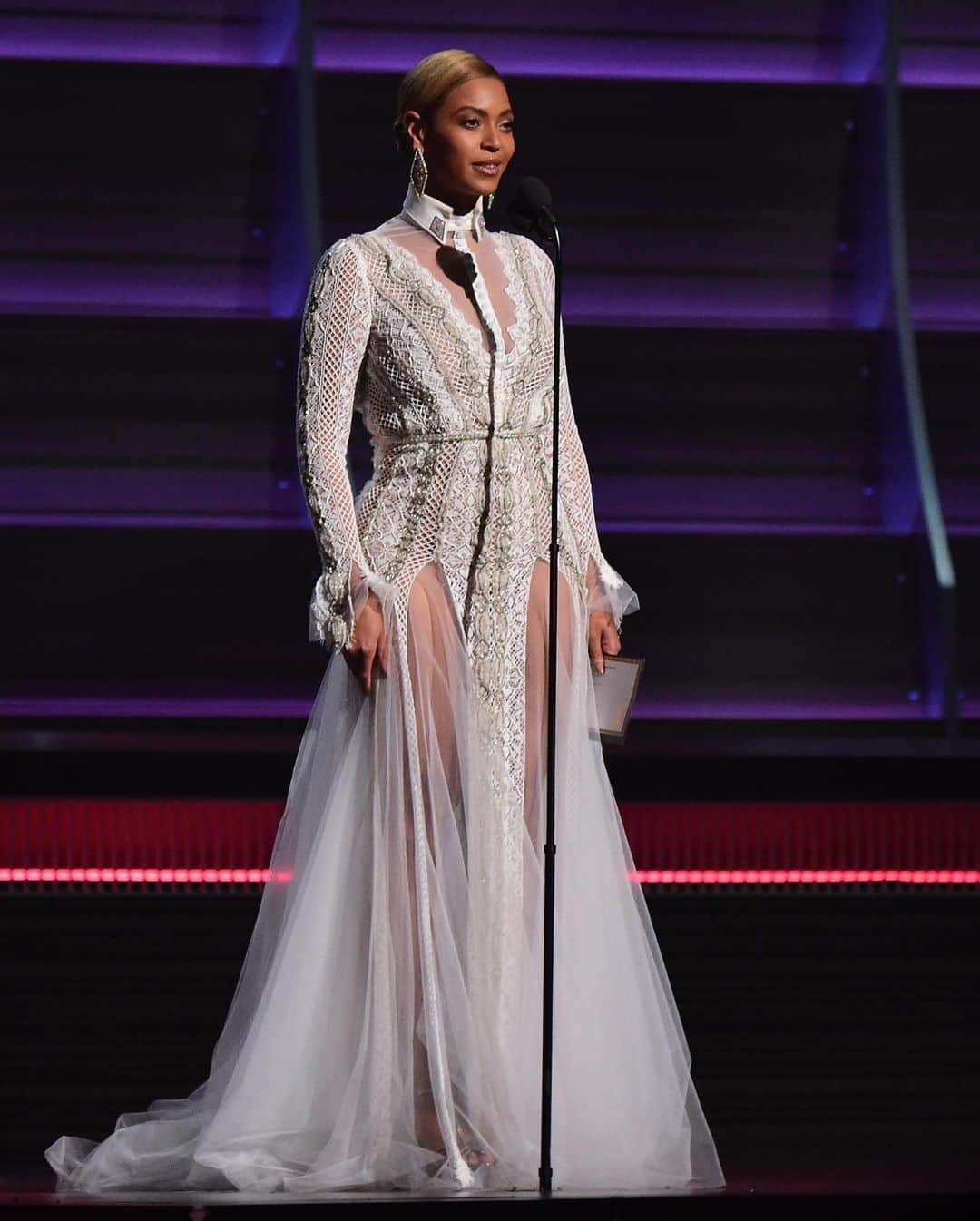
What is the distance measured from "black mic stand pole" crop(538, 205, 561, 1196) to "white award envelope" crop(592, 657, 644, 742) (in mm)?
164

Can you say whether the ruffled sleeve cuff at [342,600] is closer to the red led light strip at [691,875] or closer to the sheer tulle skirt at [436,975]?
the sheer tulle skirt at [436,975]

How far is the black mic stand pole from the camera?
2576 mm

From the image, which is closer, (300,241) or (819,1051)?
(819,1051)

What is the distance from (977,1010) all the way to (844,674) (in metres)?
0.97

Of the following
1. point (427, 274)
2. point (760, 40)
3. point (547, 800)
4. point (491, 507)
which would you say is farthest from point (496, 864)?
point (760, 40)

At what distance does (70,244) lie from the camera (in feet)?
16.0

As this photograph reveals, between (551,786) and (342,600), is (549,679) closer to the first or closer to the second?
(551,786)

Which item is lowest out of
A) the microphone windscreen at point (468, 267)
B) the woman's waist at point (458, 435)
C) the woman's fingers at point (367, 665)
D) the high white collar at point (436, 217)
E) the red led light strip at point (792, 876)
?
the red led light strip at point (792, 876)

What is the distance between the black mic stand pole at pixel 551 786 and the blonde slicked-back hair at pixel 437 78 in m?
0.25

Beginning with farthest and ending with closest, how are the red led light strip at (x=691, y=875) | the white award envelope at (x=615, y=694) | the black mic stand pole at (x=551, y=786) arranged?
the red led light strip at (x=691, y=875), the white award envelope at (x=615, y=694), the black mic stand pole at (x=551, y=786)

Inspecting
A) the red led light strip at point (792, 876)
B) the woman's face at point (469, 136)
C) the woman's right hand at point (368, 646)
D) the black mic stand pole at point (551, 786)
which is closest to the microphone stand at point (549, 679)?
the black mic stand pole at point (551, 786)

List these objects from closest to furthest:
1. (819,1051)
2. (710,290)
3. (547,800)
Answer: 1. (547,800)
2. (819,1051)
3. (710,290)

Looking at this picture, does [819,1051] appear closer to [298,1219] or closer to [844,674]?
[844,674]

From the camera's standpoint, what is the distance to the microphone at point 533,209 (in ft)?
8.90
